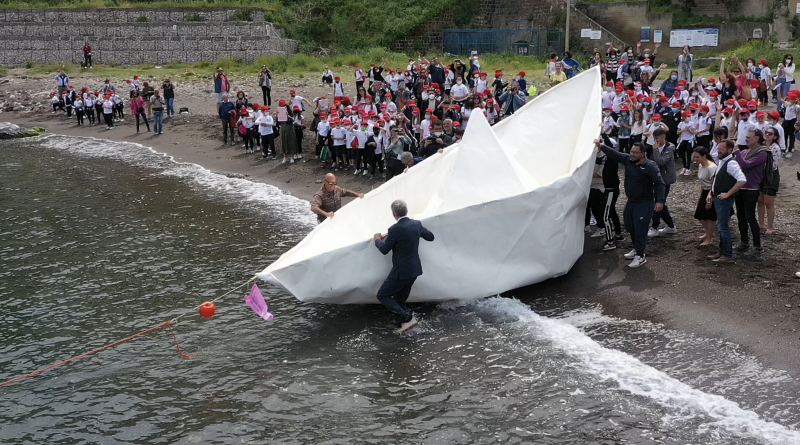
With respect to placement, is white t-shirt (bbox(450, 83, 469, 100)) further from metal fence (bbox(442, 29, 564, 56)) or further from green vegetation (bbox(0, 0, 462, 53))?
green vegetation (bbox(0, 0, 462, 53))

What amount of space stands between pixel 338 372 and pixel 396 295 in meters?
1.68

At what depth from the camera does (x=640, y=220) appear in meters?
13.3

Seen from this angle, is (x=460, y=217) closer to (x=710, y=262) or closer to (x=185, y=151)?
(x=710, y=262)

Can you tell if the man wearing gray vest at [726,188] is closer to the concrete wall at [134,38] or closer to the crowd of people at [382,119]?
the crowd of people at [382,119]

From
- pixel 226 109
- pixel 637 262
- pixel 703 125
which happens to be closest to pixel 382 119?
pixel 226 109

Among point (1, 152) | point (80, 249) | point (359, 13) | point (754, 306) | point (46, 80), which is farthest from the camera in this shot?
point (359, 13)

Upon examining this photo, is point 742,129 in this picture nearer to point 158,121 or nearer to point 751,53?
point 751,53

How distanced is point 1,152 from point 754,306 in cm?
2914

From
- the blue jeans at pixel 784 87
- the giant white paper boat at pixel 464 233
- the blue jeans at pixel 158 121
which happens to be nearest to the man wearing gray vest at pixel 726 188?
the giant white paper boat at pixel 464 233

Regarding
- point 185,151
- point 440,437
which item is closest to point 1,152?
point 185,151

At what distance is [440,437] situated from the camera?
30.4 ft

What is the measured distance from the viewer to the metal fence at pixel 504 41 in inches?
1690

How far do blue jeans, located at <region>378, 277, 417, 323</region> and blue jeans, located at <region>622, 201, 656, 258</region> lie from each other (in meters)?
4.35

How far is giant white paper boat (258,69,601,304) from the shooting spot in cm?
1216
